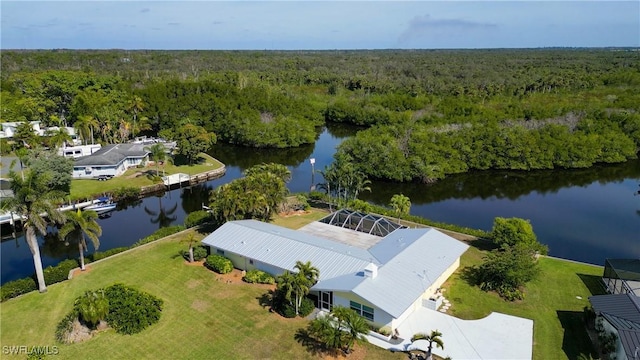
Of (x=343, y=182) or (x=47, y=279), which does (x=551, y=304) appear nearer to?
(x=343, y=182)

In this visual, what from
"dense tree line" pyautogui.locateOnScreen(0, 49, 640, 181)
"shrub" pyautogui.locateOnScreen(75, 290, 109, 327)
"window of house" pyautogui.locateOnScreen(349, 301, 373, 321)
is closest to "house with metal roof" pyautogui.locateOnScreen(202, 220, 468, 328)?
"window of house" pyautogui.locateOnScreen(349, 301, 373, 321)

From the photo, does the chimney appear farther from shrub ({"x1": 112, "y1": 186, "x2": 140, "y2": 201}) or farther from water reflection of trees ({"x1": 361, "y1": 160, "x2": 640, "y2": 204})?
shrub ({"x1": 112, "y1": 186, "x2": 140, "y2": 201})

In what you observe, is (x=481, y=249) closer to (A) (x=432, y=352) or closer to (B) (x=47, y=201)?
(A) (x=432, y=352)

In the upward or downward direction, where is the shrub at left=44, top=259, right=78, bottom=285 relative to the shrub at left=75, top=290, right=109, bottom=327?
downward

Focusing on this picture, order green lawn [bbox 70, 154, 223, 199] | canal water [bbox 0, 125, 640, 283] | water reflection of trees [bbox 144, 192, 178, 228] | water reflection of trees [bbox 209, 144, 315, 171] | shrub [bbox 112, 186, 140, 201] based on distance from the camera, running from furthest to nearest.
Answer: water reflection of trees [bbox 209, 144, 315, 171], green lawn [bbox 70, 154, 223, 199], shrub [bbox 112, 186, 140, 201], water reflection of trees [bbox 144, 192, 178, 228], canal water [bbox 0, 125, 640, 283]

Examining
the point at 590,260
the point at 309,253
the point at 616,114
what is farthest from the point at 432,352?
the point at 616,114

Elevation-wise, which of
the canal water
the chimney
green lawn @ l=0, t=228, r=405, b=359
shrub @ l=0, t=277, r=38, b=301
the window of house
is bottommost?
the canal water

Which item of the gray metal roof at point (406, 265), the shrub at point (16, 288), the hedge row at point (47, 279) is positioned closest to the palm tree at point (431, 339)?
the gray metal roof at point (406, 265)
